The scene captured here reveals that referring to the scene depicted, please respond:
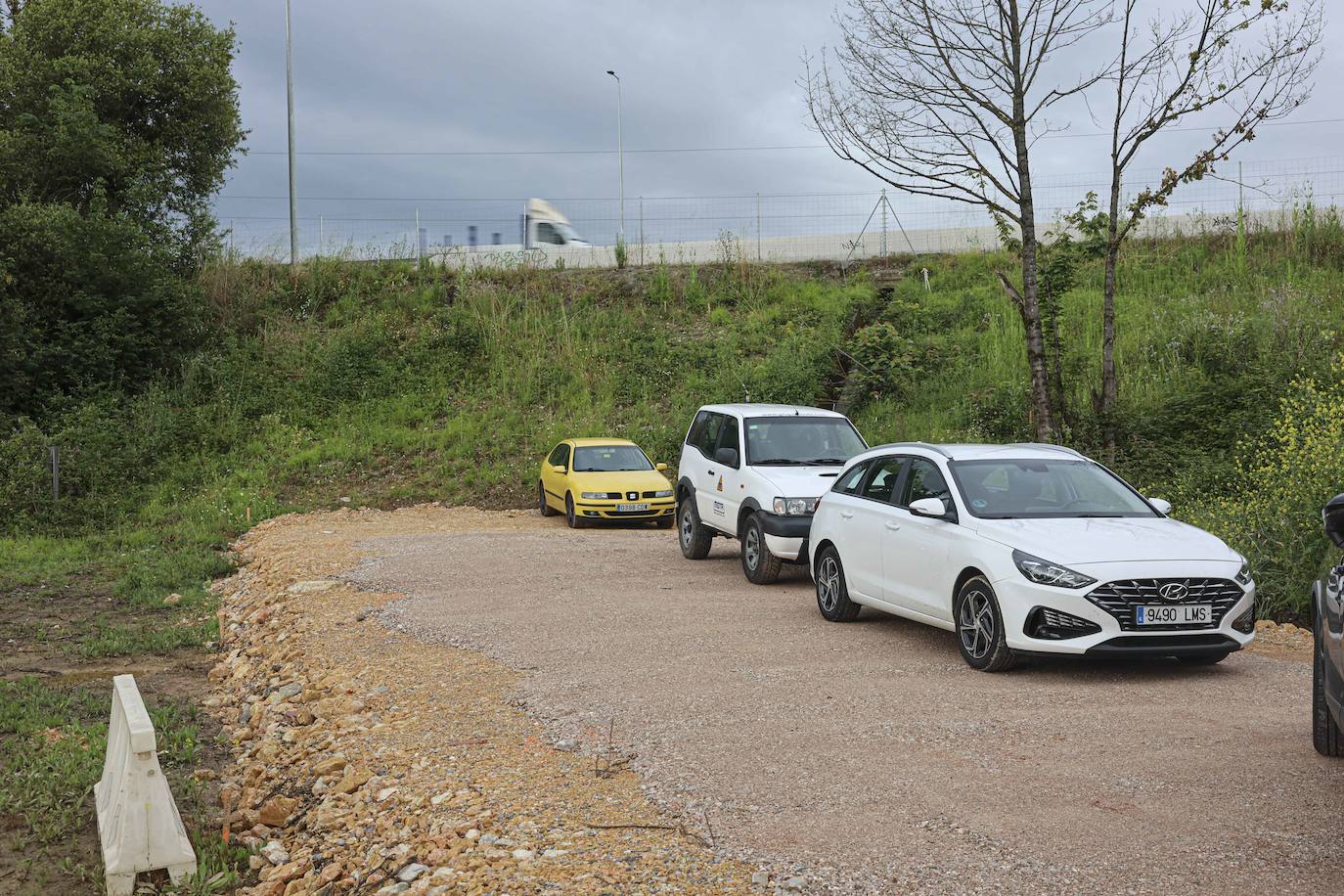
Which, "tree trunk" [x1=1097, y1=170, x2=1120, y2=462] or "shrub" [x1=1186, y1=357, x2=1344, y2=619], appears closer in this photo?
"shrub" [x1=1186, y1=357, x2=1344, y2=619]

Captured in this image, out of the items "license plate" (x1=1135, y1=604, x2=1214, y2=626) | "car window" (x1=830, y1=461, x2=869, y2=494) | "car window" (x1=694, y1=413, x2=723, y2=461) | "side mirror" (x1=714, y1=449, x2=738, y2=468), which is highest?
"car window" (x1=694, y1=413, x2=723, y2=461)

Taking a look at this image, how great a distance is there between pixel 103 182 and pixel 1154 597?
27.1m

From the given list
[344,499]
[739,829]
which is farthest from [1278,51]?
[344,499]

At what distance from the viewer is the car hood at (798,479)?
13.1m

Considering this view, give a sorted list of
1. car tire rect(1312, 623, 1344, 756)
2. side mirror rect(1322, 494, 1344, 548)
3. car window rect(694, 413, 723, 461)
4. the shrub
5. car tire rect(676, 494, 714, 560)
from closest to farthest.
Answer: side mirror rect(1322, 494, 1344, 548), car tire rect(1312, 623, 1344, 756), the shrub, car window rect(694, 413, 723, 461), car tire rect(676, 494, 714, 560)

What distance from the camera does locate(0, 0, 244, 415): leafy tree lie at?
2691 centimetres

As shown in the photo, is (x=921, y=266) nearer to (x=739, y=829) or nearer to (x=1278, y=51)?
(x=1278, y=51)

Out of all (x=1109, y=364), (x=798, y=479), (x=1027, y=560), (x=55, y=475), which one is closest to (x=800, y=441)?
(x=798, y=479)

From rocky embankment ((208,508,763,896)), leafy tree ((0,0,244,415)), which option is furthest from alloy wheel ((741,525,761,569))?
leafy tree ((0,0,244,415))

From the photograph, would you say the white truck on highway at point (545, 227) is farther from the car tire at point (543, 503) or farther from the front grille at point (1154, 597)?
the front grille at point (1154, 597)

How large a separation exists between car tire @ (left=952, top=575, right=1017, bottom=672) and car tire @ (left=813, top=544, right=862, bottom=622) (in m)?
1.80

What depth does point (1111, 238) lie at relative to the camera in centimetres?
1648

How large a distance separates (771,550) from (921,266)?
70.2 ft

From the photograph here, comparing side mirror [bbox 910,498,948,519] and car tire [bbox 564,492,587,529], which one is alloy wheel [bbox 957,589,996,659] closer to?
side mirror [bbox 910,498,948,519]
